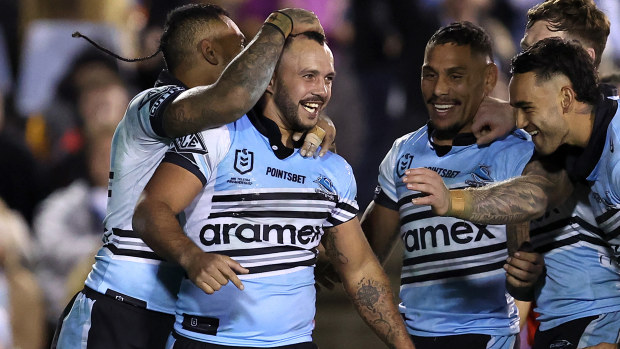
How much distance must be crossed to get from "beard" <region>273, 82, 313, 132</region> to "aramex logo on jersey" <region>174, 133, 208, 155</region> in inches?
18.0

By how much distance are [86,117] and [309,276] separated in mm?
3881

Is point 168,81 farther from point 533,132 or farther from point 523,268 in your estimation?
point 523,268

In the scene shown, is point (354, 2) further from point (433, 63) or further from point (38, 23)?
point (433, 63)

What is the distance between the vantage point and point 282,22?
4.09m

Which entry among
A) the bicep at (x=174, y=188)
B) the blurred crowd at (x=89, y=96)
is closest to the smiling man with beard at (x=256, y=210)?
the bicep at (x=174, y=188)

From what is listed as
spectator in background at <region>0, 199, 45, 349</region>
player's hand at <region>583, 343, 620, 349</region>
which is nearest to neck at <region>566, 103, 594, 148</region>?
player's hand at <region>583, 343, 620, 349</region>

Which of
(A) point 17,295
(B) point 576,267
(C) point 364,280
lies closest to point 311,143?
(C) point 364,280

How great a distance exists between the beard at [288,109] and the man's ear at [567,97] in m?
1.13

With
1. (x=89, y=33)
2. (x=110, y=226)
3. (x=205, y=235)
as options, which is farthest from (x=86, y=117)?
(x=205, y=235)

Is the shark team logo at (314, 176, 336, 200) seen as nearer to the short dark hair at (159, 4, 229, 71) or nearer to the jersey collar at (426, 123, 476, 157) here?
the jersey collar at (426, 123, 476, 157)

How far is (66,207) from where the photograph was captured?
698 cm

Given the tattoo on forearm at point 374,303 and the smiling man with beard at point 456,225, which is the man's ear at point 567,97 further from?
the tattoo on forearm at point 374,303

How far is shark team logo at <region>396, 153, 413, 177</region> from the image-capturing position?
195 inches

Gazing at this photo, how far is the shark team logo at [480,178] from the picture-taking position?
4.70 meters
